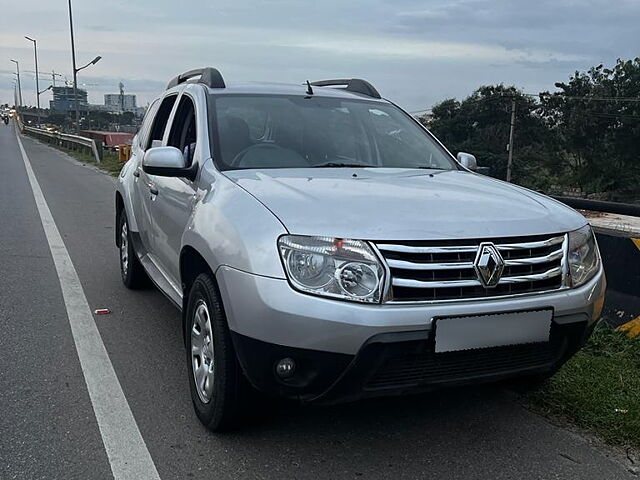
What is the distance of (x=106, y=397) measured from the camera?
3.70 m

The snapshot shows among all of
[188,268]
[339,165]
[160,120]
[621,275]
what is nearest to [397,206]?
[339,165]

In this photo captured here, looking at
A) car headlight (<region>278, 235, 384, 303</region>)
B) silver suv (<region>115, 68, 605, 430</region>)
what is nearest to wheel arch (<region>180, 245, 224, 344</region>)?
silver suv (<region>115, 68, 605, 430</region>)

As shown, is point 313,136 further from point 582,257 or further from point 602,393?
point 602,393

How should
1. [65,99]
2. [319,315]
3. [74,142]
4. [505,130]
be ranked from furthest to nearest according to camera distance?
[65,99] → [505,130] → [74,142] → [319,315]

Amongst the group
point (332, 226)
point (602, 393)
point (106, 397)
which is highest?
point (332, 226)

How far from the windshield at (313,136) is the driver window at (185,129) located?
27 cm

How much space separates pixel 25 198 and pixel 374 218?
11.3 meters

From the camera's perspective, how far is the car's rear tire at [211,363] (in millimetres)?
3025

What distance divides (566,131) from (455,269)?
2384 inches

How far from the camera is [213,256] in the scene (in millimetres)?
3080

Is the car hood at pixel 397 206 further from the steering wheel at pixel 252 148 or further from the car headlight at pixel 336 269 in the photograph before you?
the steering wheel at pixel 252 148

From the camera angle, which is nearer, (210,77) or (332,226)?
(332,226)

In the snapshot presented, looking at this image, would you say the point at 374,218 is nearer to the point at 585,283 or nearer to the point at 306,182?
the point at 306,182

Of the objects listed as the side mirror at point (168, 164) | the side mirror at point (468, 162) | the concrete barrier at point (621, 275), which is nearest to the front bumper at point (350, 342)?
the side mirror at point (168, 164)
